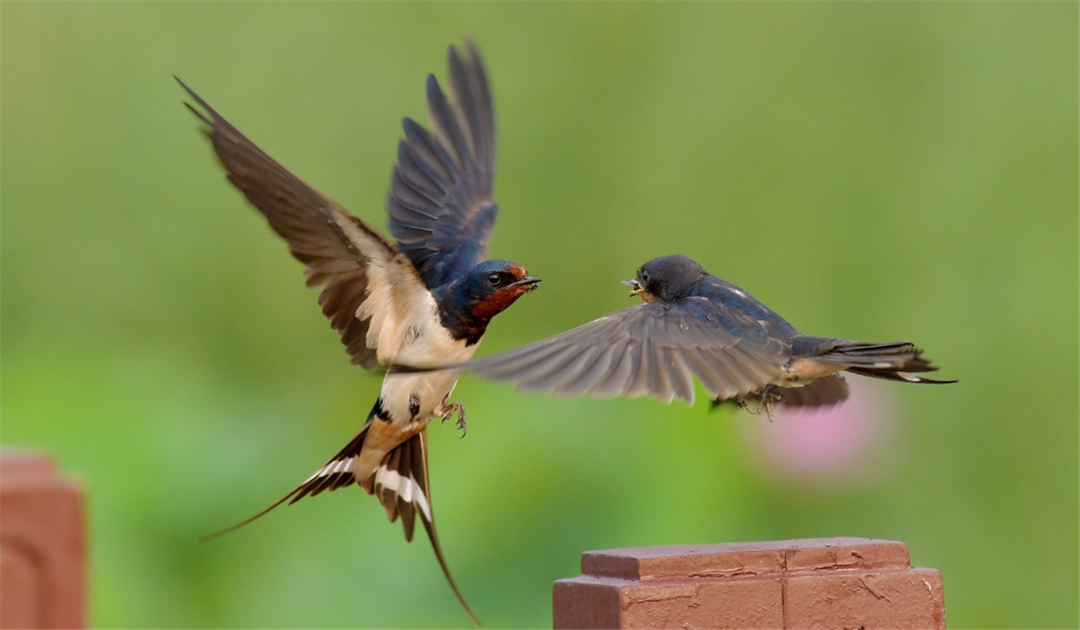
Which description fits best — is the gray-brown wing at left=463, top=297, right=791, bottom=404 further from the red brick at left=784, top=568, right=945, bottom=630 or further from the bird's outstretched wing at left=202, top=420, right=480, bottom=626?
the bird's outstretched wing at left=202, top=420, right=480, bottom=626

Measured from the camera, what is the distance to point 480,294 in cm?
226

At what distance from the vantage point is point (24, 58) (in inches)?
215

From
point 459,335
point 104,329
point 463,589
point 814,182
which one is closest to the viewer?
point 459,335

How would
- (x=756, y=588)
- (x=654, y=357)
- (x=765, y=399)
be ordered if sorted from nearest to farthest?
(x=756, y=588) < (x=654, y=357) < (x=765, y=399)

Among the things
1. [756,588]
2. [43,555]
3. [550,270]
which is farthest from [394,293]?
[550,270]

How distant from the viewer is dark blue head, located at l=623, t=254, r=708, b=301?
223 cm

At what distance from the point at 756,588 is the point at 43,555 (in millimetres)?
999

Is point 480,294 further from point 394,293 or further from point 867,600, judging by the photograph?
point 867,600

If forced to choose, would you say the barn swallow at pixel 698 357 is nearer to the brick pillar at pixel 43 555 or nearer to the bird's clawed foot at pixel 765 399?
the bird's clawed foot at pixel 765 399

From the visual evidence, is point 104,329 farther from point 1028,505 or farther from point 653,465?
point 1028,505

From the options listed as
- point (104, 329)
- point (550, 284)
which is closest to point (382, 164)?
point (550, 284)

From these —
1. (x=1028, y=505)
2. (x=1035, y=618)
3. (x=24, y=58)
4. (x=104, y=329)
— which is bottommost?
(x=1035, y=618)

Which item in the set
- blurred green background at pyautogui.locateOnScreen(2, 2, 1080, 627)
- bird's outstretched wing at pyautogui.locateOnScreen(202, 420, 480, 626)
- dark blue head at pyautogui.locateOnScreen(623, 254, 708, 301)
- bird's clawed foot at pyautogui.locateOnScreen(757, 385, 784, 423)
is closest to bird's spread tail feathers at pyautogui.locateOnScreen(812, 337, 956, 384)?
bird's clawed foot at pyautogui.locateOnScreen(757, 385, 784, 423)

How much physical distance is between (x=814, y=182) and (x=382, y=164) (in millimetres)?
1747
